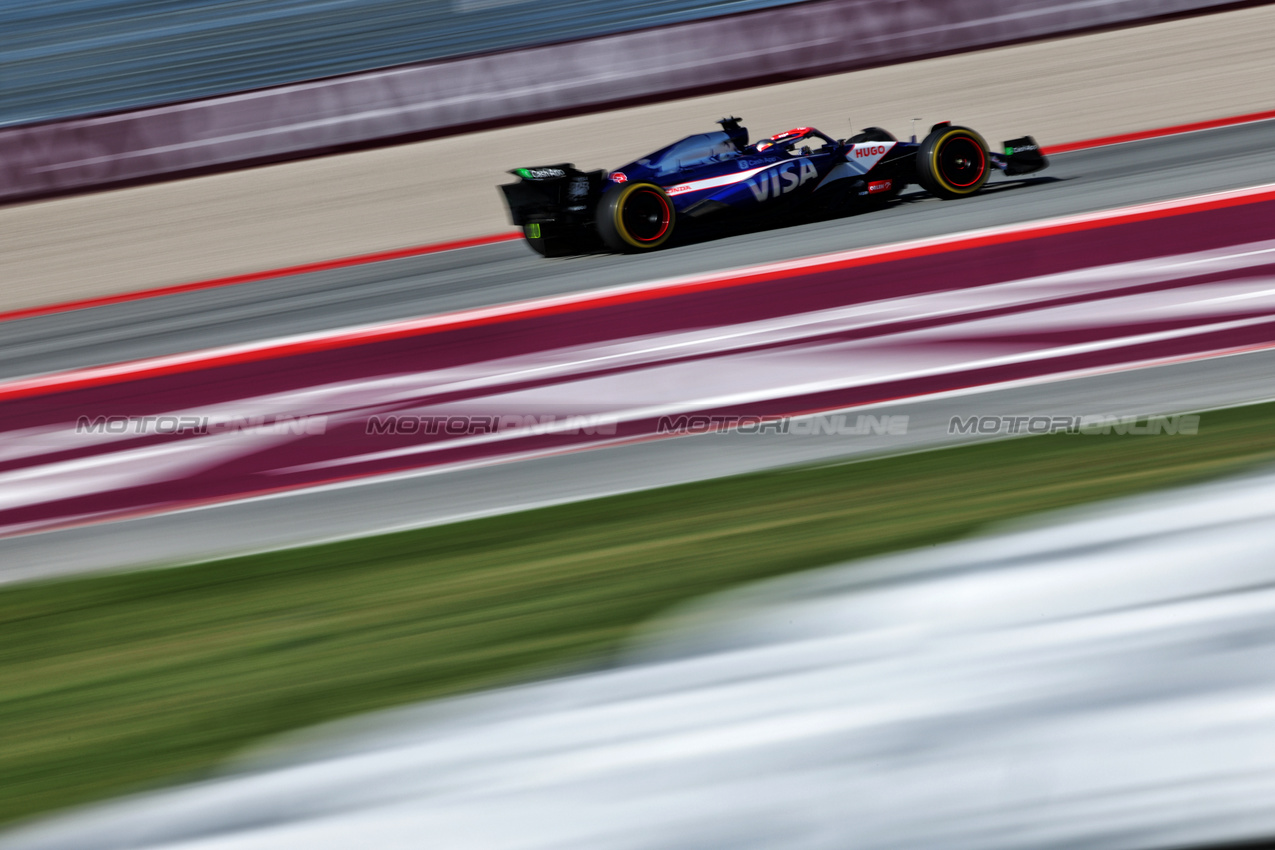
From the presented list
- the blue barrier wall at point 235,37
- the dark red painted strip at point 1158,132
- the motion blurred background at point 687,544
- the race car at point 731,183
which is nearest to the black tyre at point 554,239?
the race car at point 731,183

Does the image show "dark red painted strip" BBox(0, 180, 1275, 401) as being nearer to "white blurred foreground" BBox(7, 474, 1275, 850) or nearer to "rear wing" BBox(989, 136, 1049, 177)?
"rear wing" BBox(989, 136, 1049, 177)

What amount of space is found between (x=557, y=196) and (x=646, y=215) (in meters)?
0.56

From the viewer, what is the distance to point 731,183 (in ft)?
24.8

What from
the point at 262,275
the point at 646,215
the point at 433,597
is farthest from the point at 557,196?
the point at 433,597

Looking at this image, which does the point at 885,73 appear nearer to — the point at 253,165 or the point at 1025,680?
the point at 253,165

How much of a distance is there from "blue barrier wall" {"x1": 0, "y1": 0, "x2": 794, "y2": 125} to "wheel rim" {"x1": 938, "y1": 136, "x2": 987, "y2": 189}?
13.5ft

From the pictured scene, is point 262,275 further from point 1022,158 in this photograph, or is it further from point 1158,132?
point 1158,132

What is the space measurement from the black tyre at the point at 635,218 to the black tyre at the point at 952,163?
1658 millimetres

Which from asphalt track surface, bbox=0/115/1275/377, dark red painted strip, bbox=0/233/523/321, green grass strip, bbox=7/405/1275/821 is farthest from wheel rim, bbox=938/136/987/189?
green grass strip, bbox=7/405/1275/821

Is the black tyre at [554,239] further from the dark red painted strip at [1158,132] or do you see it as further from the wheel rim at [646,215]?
the dark red painted strip at [1158,132]

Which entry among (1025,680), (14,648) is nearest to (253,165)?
(14,648)

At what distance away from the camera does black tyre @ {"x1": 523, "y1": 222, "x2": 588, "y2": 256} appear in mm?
7617

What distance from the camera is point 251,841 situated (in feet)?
6.50

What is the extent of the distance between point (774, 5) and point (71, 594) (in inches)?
368
